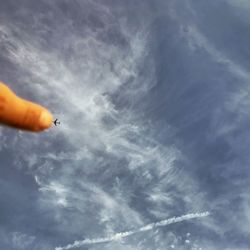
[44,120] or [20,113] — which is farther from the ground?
[44,120]

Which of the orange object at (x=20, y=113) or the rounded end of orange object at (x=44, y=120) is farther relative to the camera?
the rounded end of orange object at (x=44, y=120)

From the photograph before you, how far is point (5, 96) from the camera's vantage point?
2291 cm

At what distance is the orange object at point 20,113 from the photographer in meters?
22.9

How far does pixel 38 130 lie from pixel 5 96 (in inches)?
138

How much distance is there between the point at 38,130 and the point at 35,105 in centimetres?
165

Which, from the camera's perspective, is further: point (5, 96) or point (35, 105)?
point (35, 105)

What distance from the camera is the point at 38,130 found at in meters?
25.4

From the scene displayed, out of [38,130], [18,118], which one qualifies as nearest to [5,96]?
[18,118]

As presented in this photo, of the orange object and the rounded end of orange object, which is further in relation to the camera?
the rounded end of orange object

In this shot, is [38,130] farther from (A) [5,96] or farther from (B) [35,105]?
(A) [5,96]

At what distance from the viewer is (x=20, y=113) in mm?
23859

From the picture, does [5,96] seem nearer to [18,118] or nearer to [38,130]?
[18,118]

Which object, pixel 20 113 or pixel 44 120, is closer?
pixel 20 113

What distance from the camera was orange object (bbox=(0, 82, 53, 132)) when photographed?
2294 cm
